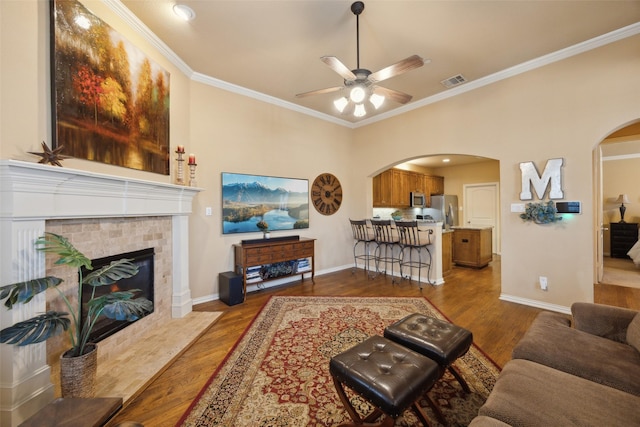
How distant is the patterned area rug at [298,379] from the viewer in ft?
5.32

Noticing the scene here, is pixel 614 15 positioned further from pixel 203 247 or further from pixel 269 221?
pixel 203 247

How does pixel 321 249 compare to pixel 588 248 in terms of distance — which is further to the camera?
pixel 321 249

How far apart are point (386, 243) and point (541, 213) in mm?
2301

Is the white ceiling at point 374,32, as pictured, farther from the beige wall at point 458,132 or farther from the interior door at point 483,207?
the interior door at point 483,207

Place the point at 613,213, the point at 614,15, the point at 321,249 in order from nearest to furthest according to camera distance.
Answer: the point at 614,15, the point at 321,249, the point at 613,213

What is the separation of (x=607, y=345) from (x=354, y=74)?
2786 mm

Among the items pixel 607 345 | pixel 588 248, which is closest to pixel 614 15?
pixel 588 248

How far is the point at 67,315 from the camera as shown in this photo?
162 cm

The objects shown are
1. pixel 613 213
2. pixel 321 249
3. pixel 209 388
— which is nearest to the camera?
pixel 209 388

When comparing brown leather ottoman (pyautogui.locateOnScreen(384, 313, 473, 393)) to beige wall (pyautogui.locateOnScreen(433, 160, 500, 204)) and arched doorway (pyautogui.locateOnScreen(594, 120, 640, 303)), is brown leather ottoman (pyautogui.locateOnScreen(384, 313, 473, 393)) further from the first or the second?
beige wall (pyautogui.locateOnScreen(433, 160, 500, 204))

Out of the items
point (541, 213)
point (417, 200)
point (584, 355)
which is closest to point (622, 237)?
point (417, 200)

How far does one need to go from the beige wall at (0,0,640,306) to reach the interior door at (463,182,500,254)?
13.7 ft

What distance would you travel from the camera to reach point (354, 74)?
2473 mm

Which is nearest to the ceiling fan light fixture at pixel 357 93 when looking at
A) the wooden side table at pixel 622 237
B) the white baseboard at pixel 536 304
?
the white baseboard at pixel 536 304
